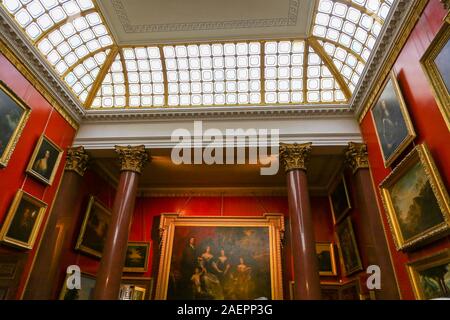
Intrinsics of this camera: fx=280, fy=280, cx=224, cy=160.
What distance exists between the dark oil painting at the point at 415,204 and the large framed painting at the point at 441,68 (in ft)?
4.77

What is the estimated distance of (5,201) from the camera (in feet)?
25.6

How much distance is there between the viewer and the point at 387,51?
772 centimetres

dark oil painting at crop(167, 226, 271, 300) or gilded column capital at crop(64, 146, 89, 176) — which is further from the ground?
gilded column capital at crop(64, 146, 89, 176)

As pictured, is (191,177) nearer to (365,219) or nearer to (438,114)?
(365,219)

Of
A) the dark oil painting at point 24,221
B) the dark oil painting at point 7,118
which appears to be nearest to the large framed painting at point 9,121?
the dark oil painting at point 7,118

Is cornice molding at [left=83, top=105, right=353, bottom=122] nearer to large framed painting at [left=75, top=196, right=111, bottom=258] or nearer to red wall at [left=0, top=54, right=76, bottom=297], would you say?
red wall at [left=0, top=54, right=76, bottom=297]

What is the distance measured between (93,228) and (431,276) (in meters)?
11.4

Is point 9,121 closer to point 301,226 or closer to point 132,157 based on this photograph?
point 132,157

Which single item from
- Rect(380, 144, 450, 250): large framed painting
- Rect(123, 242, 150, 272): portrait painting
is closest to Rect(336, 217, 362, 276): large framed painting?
Rect(380, 144, 450, 250): large framed painting

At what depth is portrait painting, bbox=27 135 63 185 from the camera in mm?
8812

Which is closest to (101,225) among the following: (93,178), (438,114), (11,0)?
(93,178)

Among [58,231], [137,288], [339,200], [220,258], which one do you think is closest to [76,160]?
[58,231]

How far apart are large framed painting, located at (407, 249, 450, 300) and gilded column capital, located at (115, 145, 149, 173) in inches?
351

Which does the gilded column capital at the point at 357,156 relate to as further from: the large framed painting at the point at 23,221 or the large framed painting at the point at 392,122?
the large framed painting at the point at 23,221
